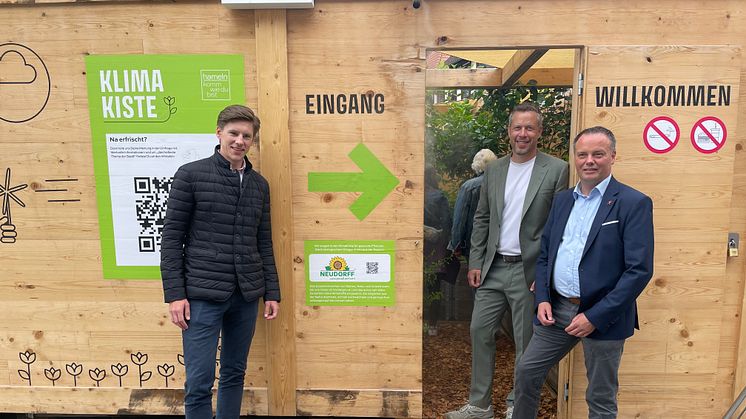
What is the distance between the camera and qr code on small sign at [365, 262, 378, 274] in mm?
2803

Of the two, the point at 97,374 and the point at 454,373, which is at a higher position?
the point at 97,374

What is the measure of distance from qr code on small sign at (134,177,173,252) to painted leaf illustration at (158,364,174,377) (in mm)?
759

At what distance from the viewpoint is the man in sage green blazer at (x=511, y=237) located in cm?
259

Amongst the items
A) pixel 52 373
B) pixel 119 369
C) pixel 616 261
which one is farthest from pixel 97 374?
pixel 616 261

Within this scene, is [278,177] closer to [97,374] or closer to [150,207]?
[150,207]

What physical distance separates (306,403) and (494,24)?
2569 mm

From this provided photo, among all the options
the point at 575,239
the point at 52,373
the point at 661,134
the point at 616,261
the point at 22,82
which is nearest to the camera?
the point at 616,261

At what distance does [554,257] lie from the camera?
7.48 ft

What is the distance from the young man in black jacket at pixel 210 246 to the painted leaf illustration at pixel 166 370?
66cm

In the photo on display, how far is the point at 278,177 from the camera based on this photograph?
108 inches

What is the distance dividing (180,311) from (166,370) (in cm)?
96

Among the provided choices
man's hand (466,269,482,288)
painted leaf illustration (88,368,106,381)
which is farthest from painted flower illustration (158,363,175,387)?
man's hand (466,269,482,288)

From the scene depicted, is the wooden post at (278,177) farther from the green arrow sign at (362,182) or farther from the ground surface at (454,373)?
the ground surface at (454,373)

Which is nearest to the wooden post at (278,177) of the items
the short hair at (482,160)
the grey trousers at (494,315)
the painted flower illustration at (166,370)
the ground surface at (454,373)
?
the painted flower illustration at (166,370)
